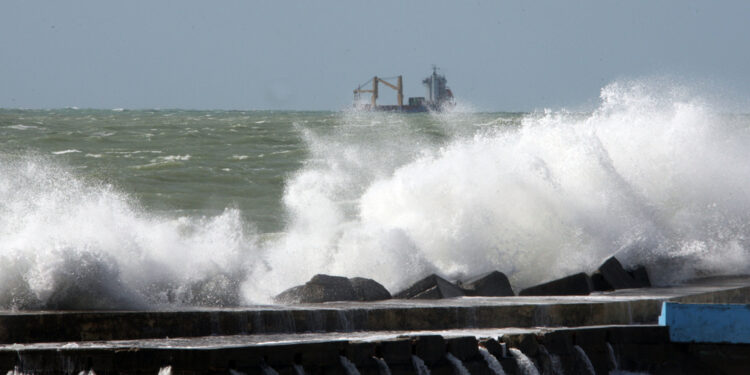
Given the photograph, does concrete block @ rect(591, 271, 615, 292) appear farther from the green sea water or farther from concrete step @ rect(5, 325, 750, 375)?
the green sea water

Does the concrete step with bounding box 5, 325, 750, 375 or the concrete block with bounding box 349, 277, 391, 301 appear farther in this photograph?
the concrete block with bounding box 349, 277, 391, 301

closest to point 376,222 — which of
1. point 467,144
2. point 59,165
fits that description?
point 467,144

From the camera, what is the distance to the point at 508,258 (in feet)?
35.8

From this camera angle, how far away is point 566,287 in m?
8.86

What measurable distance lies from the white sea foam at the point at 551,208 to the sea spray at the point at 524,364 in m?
3.57

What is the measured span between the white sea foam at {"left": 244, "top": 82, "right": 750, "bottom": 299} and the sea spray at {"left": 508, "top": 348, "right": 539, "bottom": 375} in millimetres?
3566

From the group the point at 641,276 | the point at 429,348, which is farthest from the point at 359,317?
the point at 641,276

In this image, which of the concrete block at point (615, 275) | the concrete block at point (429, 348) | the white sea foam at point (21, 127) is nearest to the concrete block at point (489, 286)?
the concrete block at point (615, 275)

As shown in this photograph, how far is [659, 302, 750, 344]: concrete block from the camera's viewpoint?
6469 millimetres

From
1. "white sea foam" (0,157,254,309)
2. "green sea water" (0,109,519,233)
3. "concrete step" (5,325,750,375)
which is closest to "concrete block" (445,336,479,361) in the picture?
"concrete step" (5,325,750,375)

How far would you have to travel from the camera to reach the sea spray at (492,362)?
5930 millimetres

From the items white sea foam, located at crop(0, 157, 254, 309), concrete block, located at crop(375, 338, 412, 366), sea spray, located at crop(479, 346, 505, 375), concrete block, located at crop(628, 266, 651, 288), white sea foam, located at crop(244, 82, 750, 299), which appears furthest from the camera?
white sea foam, located at crop(244, 82, 750, 299)

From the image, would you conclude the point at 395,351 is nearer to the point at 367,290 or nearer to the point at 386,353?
the point at 386,353

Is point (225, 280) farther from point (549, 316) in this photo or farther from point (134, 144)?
point (134, 144)
